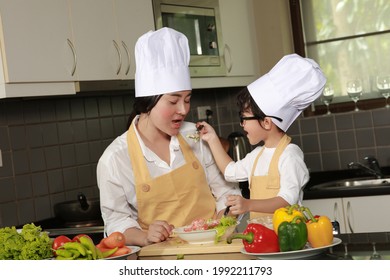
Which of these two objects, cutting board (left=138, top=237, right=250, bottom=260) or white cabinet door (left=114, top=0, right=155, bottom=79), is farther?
white cabinet door (left=114, top=0, right=155, bottom=79)

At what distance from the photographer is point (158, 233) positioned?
222 centimetres

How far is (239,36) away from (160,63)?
1687 millimetres

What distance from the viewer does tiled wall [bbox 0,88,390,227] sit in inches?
126

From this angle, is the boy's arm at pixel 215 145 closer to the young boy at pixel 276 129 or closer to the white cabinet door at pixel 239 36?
the young boy at pixel 276 129

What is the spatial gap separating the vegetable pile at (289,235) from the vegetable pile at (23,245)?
50 centimetres

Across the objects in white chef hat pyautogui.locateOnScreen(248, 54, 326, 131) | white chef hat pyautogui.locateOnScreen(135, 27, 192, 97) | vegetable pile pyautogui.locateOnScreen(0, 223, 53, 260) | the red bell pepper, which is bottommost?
the red bell pepper

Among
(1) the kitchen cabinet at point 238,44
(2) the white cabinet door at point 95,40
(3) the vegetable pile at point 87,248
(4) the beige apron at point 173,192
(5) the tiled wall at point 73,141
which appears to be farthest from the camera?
(1) the kitchen cabinet at point 238,44

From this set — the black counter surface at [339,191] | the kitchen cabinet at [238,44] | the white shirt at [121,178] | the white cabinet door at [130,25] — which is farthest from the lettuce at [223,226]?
the kitchen cabinet at [238,44]

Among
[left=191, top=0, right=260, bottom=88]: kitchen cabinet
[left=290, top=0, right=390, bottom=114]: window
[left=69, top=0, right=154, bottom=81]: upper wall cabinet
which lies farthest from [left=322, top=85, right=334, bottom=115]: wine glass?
[left=69, top=0, right=154, bottom=81]: upper wall cabinet

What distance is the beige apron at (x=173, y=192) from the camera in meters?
2.50

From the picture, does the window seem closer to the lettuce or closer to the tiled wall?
the tiled wall

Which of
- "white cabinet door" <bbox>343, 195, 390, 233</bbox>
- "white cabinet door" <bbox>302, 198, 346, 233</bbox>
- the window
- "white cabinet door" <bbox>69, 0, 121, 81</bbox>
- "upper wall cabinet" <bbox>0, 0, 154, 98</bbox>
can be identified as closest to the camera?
"upper wall cabinet" <bbox>0, 0, 154, 98</bbox>

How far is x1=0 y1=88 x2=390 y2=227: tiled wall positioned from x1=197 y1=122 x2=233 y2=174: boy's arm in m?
0.98

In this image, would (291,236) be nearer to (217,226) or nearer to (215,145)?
(217,226)
